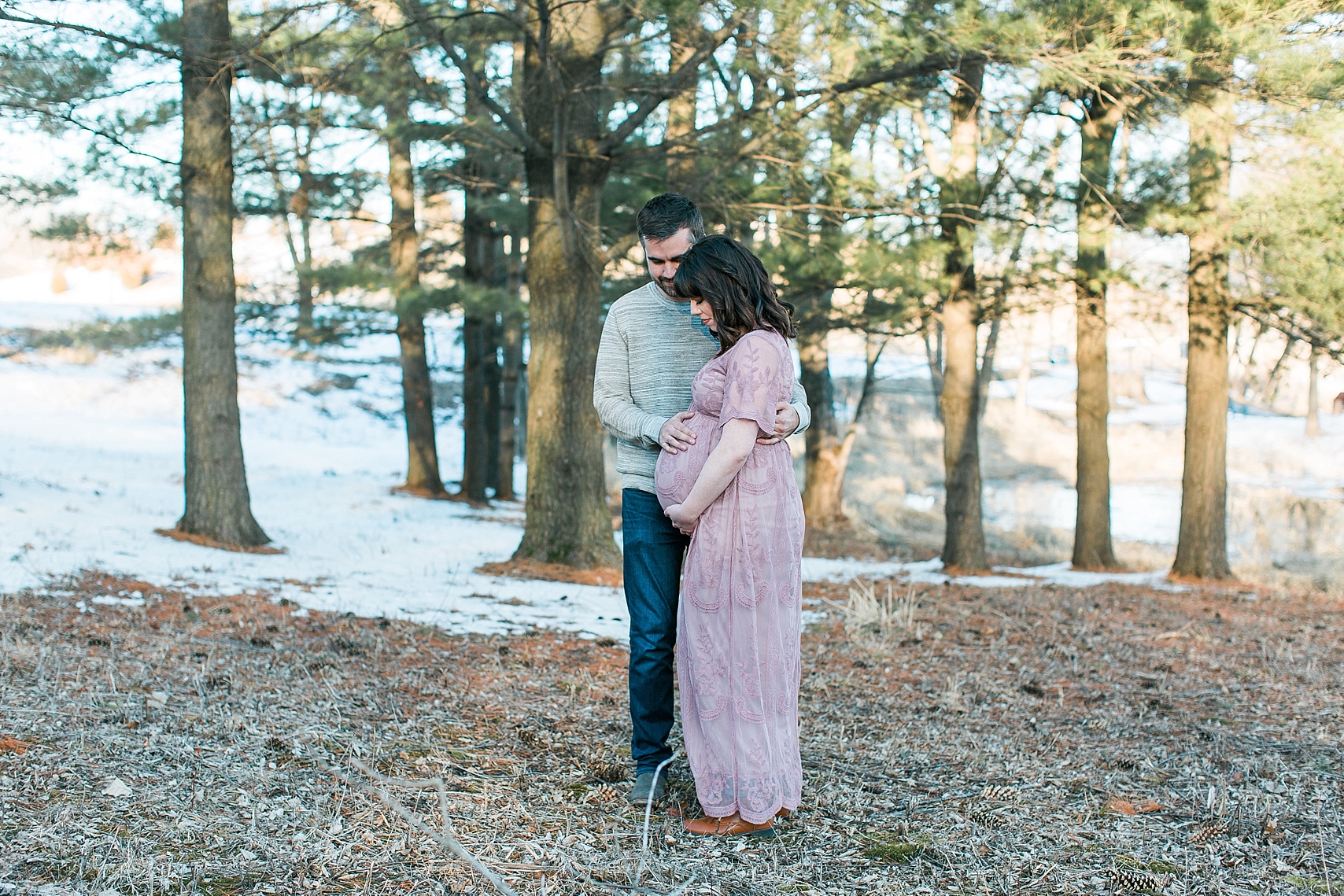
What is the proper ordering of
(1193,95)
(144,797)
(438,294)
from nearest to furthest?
(144,797) < (1193,95) < (438,294)

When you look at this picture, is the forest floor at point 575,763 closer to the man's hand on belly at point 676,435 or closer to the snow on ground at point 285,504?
the snow on ground at point 285,504

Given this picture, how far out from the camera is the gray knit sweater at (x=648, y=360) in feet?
9.83

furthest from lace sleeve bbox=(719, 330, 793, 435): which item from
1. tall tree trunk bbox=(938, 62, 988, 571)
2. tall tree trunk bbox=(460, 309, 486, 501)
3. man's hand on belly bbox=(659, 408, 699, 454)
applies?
tall tree trunk bbox=(460, 309, 486, 501)

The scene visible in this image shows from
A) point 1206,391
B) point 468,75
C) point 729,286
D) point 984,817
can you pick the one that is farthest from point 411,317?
point 984,817

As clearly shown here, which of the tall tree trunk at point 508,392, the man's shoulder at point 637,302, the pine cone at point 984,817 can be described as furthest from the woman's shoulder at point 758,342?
the tall tree trunk at point 508,392

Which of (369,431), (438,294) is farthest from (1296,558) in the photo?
(369,431)

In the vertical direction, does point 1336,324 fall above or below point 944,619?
above

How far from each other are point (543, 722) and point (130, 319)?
42.2 ft

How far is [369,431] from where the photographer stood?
1001 inches

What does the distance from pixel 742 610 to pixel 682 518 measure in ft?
0.95

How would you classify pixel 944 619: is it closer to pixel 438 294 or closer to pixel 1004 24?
pixel 1004 24

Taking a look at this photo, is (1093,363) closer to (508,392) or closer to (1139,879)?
(508,392)

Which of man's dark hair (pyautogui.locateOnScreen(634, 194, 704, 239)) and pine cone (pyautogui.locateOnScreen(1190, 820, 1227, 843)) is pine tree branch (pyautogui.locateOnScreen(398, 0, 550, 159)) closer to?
man's dark hair (pyautogui.locateOnScreen(634, 194, 704, 239))

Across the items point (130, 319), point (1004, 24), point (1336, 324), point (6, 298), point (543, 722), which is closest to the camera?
point (543, 722)
